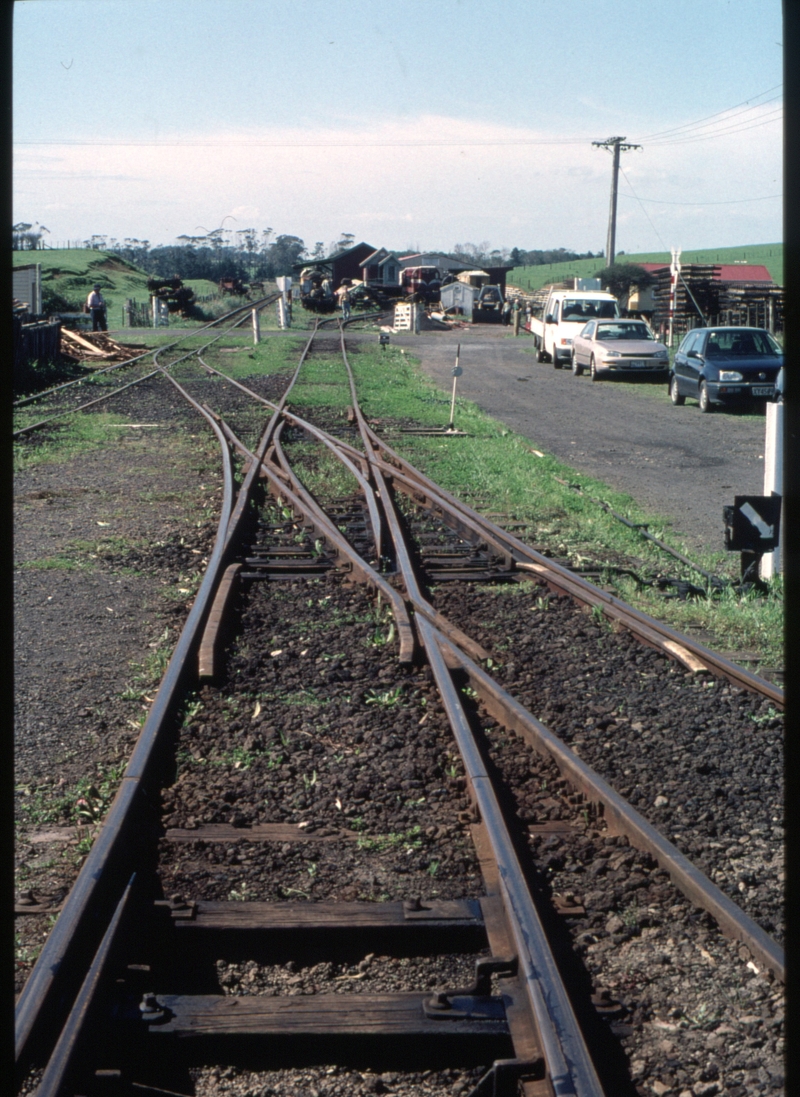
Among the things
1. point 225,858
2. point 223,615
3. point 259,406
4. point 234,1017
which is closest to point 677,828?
point 225,858

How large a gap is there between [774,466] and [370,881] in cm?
584

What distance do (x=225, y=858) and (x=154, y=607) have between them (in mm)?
3666

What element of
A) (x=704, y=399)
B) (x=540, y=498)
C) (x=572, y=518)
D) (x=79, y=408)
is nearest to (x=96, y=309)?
(x=79, y=408)

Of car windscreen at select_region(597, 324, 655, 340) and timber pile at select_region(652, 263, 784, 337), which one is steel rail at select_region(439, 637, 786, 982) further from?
timber pile at select_region(652, 263, 784, 337)

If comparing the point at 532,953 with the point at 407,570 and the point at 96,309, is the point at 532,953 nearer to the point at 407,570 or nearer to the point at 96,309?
the point at 407,570

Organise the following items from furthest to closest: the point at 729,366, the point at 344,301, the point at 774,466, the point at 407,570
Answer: the point at 344,301 → the point at 729,366 → the point at 774,466 → the point at 407,570

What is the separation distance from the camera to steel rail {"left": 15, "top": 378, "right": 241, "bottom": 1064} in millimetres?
2770

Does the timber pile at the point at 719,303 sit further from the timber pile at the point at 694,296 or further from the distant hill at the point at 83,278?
the distant hill at the point at 83,278

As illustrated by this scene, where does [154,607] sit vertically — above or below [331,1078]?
above

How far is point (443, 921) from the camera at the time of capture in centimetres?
338

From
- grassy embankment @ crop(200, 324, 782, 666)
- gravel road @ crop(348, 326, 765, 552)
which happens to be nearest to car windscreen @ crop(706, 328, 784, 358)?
gravel road @ crop(348, 326, 765, 552)

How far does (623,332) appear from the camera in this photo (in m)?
27.8

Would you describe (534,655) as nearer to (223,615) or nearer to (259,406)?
(223,615)

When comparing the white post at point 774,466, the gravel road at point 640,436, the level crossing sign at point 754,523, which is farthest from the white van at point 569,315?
the level crossing sign at point 754,523
